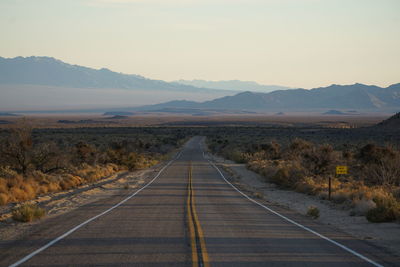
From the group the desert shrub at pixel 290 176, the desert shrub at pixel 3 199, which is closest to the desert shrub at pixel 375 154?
the desert shrub at pixel 290 176

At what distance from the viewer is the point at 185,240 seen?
11102mm

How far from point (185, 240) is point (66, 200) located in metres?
9.49

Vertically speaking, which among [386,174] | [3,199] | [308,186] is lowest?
[308,186]

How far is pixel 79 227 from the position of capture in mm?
12656

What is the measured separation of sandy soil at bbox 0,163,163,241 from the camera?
12531 millimetres

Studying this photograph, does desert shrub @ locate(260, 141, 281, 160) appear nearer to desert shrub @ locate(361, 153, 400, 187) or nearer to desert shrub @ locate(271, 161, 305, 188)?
desert shrub @ locate(271, 161, 305, 188)

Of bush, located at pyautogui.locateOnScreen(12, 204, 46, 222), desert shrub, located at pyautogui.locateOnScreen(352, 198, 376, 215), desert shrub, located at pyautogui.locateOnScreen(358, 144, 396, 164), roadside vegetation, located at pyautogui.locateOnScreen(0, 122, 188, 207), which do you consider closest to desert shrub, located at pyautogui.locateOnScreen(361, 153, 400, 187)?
desert shrub, located at pyautogui.locateOnScreen(358, 144, 396, 164)

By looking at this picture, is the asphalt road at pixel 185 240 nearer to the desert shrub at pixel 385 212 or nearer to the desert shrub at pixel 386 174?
the desert shrub at pixel 385 212

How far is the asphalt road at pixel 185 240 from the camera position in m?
9.30

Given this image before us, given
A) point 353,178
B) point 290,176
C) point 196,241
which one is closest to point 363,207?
point 196,241

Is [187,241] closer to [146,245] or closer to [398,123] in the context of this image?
[146,245]

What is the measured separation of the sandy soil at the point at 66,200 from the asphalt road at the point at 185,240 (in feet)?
1.68

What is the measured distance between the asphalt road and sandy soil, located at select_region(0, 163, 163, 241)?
51 centimetres

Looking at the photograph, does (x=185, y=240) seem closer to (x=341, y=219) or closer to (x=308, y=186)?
(x=341, y=219)
